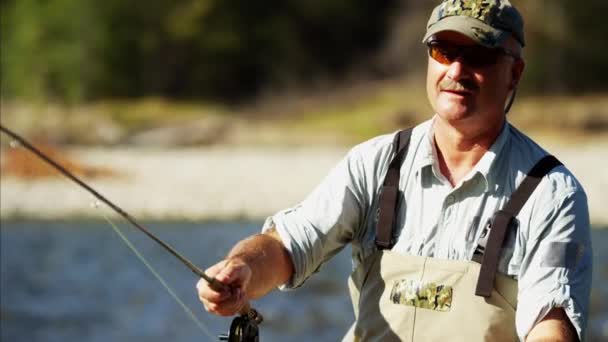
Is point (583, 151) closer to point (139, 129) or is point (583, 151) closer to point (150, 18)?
point (139, 129)

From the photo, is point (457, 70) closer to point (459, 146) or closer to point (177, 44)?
point (459, 146)

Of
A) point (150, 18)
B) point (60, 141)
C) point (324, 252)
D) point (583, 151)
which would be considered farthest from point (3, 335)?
point (150, 18)

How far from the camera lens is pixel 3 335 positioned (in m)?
11.0

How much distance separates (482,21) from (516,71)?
0.20 meters

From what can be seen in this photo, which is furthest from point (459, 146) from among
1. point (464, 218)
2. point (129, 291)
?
point (129, 291)

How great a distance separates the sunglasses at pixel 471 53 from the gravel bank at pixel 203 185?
1481 centimetres

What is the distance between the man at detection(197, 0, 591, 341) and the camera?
A: 9.87ft

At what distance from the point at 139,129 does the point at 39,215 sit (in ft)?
23.9

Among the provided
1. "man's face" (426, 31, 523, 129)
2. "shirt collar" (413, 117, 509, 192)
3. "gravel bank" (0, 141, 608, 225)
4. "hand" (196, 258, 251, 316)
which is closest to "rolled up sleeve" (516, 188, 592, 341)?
"shirt collar" (413, 117, 509, 192)

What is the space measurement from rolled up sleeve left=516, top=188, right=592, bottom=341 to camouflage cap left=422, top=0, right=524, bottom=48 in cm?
40

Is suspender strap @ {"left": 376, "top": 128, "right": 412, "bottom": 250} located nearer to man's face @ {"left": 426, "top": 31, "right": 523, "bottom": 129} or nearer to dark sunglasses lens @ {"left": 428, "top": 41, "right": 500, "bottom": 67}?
man's face @ {"left": 426, "top": 31, "right": 523, "bottom": 129}

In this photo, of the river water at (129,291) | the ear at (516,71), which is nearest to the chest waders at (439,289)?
the ear at (516,71)

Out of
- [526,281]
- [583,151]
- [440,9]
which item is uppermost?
[440,9]

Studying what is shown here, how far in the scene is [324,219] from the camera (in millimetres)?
3223
